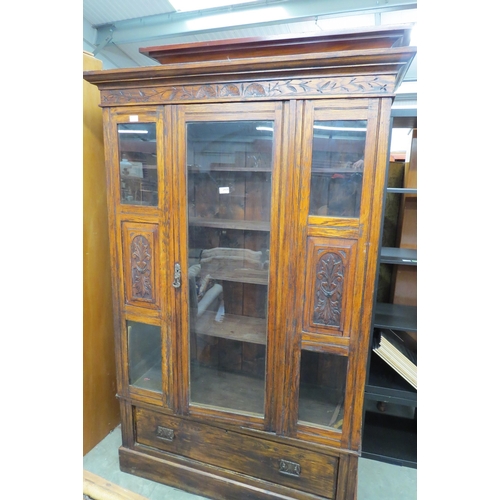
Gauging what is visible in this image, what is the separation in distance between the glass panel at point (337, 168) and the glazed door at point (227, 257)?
15cm

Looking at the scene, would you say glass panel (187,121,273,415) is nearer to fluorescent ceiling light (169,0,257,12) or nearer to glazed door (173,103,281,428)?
glazed door (173,103,281,428)

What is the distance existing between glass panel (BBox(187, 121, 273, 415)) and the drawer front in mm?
147

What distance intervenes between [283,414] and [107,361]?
3.61ft

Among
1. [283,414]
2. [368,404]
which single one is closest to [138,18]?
[283,414]

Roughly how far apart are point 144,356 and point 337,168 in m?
1.25

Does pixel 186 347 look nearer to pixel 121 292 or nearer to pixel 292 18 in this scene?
pixel 121 292

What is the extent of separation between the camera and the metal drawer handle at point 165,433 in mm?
1495

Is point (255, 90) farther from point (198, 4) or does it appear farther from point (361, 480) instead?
point (361, 480)

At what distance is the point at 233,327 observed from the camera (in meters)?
1.55

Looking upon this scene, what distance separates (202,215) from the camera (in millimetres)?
1435

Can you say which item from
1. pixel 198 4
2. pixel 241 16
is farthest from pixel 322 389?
pixel 198 4

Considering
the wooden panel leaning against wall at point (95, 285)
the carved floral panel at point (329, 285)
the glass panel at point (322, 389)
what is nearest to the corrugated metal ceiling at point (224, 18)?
the wooden panel leaning against wall at point (95, 285)

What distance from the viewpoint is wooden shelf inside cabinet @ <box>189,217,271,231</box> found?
136 cm

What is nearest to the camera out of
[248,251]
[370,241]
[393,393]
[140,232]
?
[370,241]
